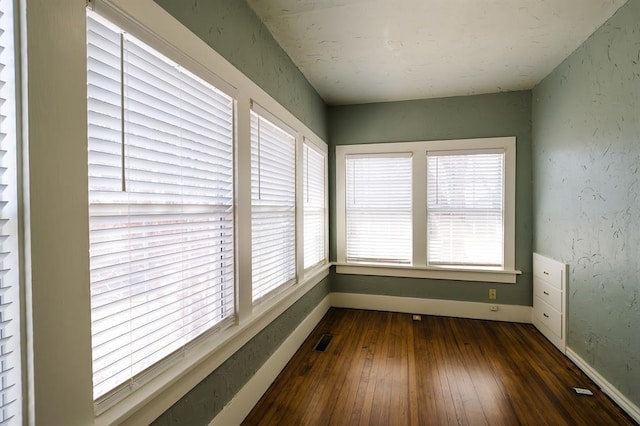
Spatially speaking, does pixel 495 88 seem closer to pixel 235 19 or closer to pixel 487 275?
pixel 487 275

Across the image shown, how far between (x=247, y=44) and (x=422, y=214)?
8.73 ft

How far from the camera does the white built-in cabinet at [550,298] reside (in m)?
2.72

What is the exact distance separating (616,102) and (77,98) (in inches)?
120

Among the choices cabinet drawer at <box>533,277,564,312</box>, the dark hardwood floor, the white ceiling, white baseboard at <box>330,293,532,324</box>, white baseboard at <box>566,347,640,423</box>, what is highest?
the white ceiling

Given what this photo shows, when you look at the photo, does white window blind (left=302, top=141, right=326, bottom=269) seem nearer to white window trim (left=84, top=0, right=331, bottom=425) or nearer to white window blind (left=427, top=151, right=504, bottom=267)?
white window trim (left=84, top=0, right=331, bottom=425)

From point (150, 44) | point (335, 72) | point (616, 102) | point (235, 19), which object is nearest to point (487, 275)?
point (616, 102)

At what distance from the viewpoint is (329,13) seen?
2.05 meters

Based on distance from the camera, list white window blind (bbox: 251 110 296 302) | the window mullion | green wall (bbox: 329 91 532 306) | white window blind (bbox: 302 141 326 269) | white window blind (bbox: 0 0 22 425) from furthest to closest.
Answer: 1. the window mullion
2. green wall (bbox: 329 91 532 306)
3. white window blind (bbox: 302 141 326 269)
4. white window blind (bbox: 251 110 296 302)
5. white window blind (bbox: 0 0 22 425)

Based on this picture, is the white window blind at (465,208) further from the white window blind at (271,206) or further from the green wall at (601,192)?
the white window blind at (271,206)

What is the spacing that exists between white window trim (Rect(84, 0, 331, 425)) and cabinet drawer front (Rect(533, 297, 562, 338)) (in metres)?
2.49

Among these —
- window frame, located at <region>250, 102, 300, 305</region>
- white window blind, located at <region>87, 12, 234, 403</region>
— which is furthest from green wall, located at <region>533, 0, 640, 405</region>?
white window blind, located at <region>87, 12, 234, 403</region>

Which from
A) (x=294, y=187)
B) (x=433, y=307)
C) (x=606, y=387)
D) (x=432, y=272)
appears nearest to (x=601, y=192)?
(x=606, y=387)

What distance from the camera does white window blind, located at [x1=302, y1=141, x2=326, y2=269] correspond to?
3076 mm

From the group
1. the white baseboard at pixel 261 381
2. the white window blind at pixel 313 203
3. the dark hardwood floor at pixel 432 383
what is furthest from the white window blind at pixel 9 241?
the white window blind at pixel 313 203
